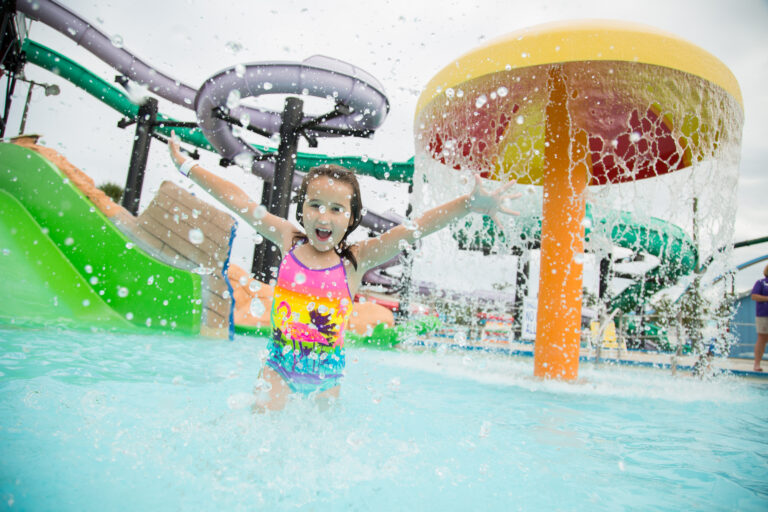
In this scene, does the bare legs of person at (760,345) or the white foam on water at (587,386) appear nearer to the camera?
the white foam on water at (587,386)

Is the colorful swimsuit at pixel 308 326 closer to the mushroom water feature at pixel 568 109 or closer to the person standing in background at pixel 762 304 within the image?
the mushroom water feature at pixel 568 109

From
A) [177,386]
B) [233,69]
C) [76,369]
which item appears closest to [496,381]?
[177,386]

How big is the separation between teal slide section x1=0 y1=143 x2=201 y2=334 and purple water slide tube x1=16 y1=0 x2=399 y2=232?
3.17 metres

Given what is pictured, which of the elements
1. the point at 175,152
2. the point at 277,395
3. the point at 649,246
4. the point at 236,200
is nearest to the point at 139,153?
the point at 175,152

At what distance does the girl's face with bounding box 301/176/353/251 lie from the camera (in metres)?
2.22

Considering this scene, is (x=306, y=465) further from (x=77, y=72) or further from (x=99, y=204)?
(x=77, y=72)

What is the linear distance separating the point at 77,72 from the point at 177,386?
1353cm

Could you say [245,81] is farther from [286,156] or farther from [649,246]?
[649,246]

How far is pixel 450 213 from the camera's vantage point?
227cm

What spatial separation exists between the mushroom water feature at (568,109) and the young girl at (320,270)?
1.96 metres

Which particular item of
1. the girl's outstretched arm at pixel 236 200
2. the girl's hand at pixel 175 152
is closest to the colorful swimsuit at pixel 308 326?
the girl's outstretched arm at pixel 236 200

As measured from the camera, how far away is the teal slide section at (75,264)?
4.92 metres

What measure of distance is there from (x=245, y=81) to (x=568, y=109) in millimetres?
5534

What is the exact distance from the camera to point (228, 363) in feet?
12.4
